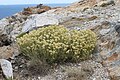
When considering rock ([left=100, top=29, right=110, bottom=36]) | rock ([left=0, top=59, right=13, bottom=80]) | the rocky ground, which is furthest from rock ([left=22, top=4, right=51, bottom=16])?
rock ([left=0, top=59, right=13, bottom=80])

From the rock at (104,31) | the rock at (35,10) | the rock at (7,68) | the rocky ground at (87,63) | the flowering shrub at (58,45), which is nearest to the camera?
the rocky ground at (87,63)

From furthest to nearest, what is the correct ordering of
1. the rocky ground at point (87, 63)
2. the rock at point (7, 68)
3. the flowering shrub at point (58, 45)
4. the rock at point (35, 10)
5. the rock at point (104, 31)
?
1. the rock at point (35, 10)
2. the rock at point (104, 31)
3. the flowering shrub at point (58, 45)
4. the rock at point (7, 68)
5. the rocky ground at point (87, 63)

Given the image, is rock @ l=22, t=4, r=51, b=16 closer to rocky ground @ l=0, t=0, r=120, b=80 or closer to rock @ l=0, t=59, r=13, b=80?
rocky ground @ l=0, t=0, r=120, b=80

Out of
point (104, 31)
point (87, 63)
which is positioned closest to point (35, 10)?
point (104, 31)

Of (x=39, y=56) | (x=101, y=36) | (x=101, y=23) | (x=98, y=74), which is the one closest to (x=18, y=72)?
(x=39, y=56)

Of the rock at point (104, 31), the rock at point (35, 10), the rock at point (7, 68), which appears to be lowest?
the rock at point (35, 10)

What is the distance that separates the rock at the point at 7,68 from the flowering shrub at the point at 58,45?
2.08ft

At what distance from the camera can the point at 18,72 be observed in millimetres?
9969

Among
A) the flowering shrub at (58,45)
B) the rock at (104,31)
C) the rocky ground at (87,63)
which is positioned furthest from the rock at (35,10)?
the flowering shrub at (58,45)

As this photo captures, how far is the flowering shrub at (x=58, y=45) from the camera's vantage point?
32.2 ft

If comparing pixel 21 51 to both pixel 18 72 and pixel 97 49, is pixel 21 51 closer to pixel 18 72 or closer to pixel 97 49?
pixel 18 72

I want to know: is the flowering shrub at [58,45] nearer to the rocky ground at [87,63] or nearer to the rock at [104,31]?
the rocky ground at [87,63]

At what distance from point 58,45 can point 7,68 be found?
5.15ft

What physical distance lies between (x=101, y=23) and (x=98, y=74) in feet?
11.9
